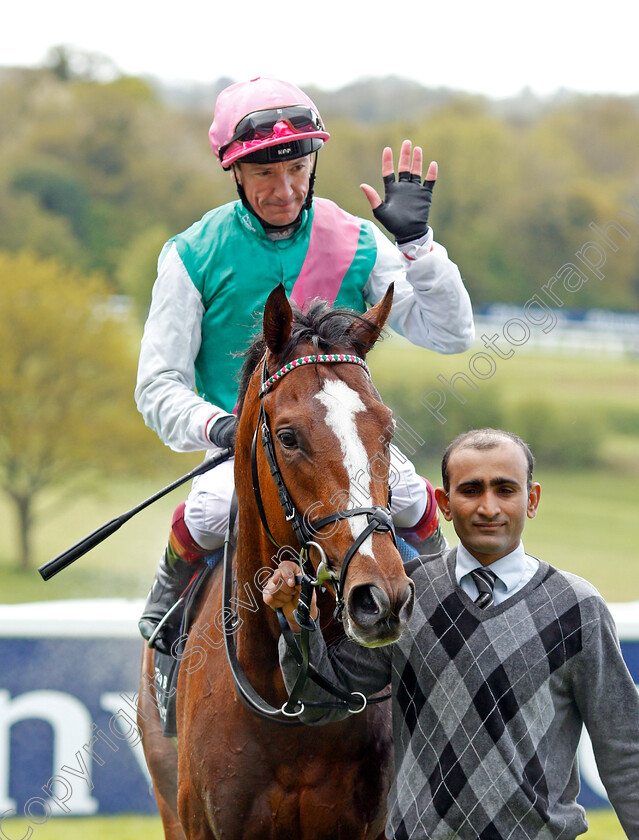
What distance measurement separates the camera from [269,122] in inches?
99.2

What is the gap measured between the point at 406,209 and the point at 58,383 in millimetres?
11070

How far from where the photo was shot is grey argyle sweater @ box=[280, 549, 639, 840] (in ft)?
5.79

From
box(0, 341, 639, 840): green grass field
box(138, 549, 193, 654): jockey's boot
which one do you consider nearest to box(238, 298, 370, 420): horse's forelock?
box(138, 549, 193, 654): jockey's boot

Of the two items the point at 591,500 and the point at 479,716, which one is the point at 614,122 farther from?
the point at 479,716

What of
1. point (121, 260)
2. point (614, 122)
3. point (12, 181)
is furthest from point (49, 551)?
point (614, 122)

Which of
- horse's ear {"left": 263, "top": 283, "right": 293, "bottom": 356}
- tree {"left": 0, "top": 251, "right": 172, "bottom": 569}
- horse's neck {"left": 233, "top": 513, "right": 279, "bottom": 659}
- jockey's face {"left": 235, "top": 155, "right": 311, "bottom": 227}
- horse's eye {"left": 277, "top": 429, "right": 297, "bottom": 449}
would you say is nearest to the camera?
horse's eye {"left": 277, "top": 429, "right": 297, "bottom": 449}

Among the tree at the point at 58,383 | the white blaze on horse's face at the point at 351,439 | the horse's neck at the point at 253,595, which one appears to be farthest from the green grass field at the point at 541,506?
the white blaze on horse's face at the point at 351,439

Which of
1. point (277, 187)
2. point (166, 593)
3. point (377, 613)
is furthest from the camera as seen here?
point (166, 593)

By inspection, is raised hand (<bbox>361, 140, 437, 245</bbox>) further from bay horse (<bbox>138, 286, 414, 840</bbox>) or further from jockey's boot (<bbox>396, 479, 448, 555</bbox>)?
jockey's boot (<bbox>396, 479, 448, 555</bbox>)

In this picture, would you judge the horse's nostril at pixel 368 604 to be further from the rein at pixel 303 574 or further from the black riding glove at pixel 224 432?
the black riding glove at pixel 224 432

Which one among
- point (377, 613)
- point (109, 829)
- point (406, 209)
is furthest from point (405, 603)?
point (109, 829)

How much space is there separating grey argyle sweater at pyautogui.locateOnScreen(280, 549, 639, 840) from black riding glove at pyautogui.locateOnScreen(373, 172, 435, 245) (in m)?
0.97

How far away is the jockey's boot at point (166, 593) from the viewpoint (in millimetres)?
2748

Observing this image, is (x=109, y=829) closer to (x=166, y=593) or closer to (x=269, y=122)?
(x=166, y=593)
